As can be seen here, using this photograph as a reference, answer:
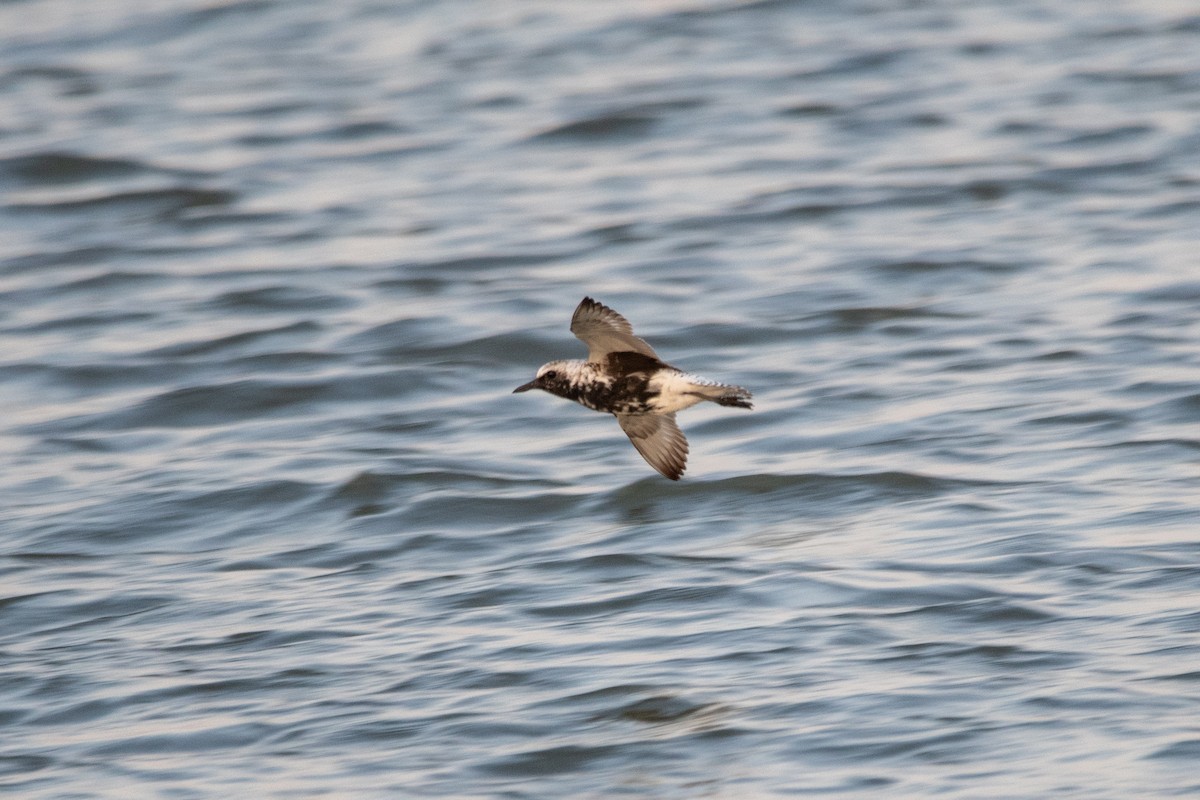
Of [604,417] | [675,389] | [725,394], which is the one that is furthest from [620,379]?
[604,417]

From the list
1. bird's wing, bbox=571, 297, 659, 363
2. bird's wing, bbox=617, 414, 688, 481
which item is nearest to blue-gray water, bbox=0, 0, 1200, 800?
bird's wing, bbox=617, 414, 688, 481

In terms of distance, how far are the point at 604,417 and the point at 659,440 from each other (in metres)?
3.35

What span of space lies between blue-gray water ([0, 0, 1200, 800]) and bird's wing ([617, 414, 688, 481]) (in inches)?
21.8

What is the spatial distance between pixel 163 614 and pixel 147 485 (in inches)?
80.1

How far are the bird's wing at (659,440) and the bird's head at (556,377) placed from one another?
0.45m

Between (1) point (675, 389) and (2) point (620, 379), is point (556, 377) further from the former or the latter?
(1) point (675, 389)

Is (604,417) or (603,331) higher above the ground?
(603,331)

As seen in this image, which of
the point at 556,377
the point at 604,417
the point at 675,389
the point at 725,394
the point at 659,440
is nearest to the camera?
the point at 725,394

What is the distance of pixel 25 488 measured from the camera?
10852 mm

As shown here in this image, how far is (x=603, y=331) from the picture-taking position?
797 centimetres

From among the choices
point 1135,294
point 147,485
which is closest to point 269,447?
point 147,485

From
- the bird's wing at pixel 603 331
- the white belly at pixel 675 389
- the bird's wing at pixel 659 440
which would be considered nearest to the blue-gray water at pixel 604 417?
the bird's wing at pixel 659 440

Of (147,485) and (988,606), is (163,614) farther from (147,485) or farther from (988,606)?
(988,606)

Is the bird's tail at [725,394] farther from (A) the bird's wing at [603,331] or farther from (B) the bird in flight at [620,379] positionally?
(A) the bird's wing at [603,331]
